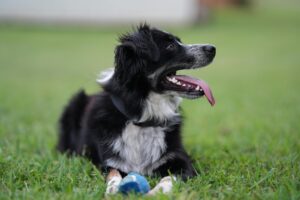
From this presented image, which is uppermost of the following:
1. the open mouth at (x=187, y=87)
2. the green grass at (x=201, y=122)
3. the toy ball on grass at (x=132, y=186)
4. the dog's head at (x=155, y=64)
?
the dog's head at (x=155, y=64)

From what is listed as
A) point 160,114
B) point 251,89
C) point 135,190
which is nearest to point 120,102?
point 160,114

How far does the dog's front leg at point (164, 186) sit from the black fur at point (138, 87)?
0.28 meters

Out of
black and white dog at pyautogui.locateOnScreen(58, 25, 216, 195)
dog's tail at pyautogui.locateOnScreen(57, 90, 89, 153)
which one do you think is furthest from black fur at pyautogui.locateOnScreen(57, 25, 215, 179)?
dog's tail at pyautogui.locateOnScreen(57, 90, 89, 153)

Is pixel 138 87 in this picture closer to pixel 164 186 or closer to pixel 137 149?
pixel 137 149

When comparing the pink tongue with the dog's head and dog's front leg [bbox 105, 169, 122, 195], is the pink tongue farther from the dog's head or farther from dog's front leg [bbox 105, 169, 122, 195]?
dog's front leg [bbox 105, 169, 122, 195]

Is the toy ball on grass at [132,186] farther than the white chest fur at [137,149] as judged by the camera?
No

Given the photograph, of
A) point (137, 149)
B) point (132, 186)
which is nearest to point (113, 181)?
point (132, 186)

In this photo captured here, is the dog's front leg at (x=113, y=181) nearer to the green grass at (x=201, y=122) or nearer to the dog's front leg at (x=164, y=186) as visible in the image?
the green grass at (x=201, y=122)

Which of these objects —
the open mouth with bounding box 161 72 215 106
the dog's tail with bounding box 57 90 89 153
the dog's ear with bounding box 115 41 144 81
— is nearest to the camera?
the dog's ear with bounding box 115 41 144 81

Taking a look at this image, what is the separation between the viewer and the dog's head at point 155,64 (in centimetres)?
470

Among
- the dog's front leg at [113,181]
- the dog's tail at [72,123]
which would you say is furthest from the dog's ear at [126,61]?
the dog's tail at [72,123]

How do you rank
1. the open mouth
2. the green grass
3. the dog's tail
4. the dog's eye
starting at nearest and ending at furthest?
the green grass
the open mouth
the dog's eye
the dog's tail

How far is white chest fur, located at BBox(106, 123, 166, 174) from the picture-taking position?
4809 millimetres

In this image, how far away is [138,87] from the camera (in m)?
4.77
